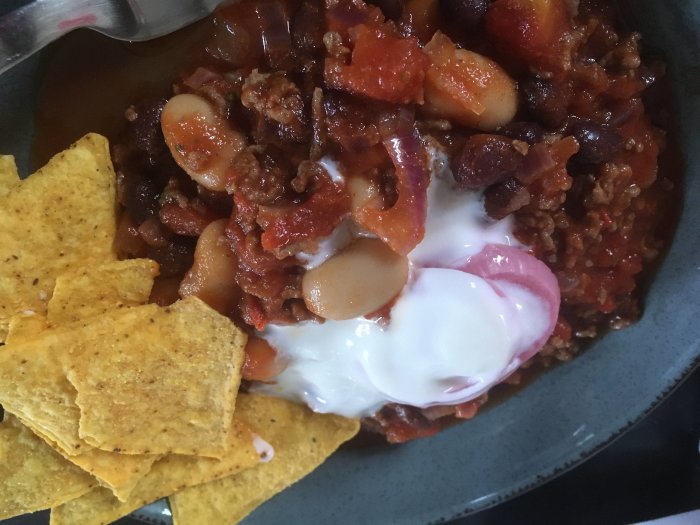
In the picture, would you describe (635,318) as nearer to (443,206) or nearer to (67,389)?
(443,206)

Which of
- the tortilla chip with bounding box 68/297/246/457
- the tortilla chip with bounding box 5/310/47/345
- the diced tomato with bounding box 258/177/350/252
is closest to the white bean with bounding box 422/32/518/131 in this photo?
the diced tomato with bounding box 258/177/350/252

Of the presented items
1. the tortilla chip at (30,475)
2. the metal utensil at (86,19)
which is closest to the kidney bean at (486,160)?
the metal utensil at (86,19)

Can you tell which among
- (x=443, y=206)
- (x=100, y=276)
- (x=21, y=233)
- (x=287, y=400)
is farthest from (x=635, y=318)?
(x=21, y=233)

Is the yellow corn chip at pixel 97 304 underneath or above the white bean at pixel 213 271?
underneath

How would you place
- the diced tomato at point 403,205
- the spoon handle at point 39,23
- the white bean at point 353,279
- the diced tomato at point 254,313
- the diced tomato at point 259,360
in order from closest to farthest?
the spoon handle at point 39,23
the diced tomato at point 403,205
the white bean at point 353,279
the diced tomato at point 254,313
the diced tomato at point 259,360

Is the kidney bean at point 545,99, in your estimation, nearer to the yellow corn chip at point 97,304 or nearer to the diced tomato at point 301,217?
the diced tomato at point 301,217

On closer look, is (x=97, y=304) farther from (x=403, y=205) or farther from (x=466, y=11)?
(x=466, y=11)

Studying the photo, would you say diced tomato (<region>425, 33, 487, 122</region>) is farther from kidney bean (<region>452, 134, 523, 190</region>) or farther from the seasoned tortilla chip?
the seasoned tortilla chip

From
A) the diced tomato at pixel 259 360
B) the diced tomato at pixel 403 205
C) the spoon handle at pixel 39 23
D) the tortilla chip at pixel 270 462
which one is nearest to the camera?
the spoon handle at pixel 39 23
